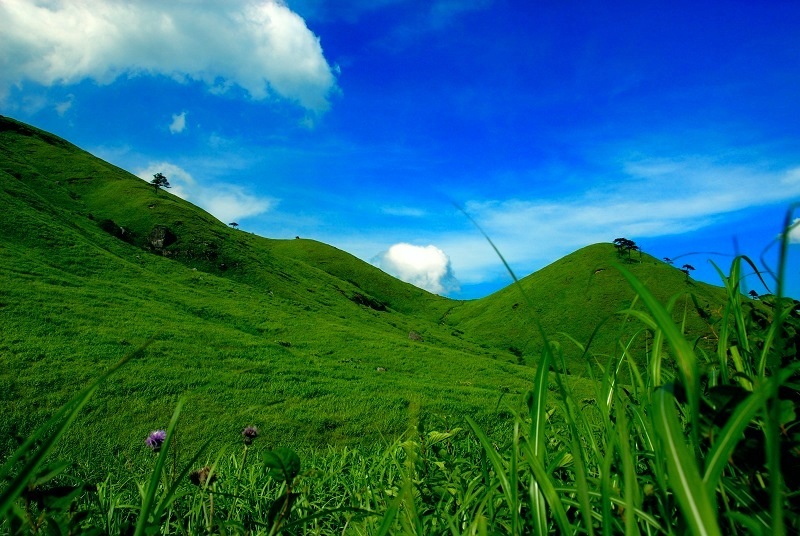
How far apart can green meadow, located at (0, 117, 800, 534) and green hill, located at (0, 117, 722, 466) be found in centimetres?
14

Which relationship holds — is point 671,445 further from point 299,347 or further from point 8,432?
point 299,347

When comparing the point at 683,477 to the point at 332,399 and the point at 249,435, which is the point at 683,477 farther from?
the point at 332,399

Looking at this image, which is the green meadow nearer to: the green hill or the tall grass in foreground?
the tall grass in foreground

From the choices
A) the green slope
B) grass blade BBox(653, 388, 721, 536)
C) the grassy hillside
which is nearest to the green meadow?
grass blade BBox(653, 388, 721, 536)

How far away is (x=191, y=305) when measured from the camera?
28891 millimetres

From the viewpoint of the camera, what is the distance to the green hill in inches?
536

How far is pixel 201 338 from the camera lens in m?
21.4

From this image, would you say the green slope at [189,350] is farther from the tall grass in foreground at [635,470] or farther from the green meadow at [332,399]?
the tall grass in foreground at [635,470]

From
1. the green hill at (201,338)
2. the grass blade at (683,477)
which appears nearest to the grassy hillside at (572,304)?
the green hill at (201,338)

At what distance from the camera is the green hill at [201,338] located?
44.7 ft

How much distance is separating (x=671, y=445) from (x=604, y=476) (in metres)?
0.32

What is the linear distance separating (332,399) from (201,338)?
26.2ft

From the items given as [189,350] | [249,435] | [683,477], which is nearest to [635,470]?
[683,477]

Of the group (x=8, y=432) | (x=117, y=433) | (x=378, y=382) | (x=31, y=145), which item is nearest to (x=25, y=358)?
(x=8, y=432)
